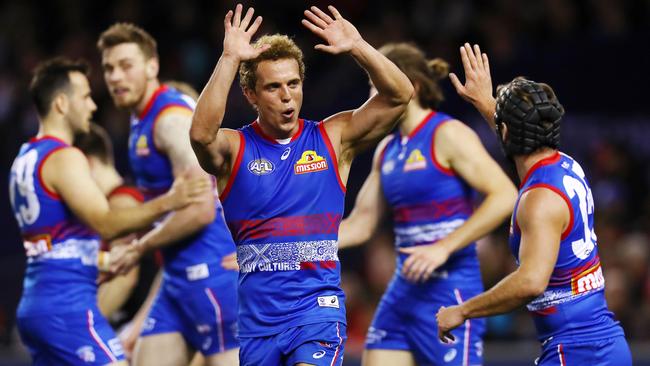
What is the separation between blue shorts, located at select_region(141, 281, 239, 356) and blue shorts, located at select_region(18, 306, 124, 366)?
0.72m

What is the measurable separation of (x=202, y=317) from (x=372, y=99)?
2.35 m

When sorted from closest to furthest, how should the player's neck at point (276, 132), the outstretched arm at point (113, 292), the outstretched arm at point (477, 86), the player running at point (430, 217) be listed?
1. the player's neck at point (276, 132)
2. the outstretched arm at point (477, 86)
3. the player running at point (430, 217)
4. the outstretched arm at point (113, 292)

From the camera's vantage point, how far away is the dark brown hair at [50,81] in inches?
279

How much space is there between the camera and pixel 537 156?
18.0 ft

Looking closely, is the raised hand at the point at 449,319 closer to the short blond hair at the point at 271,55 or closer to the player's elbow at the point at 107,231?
the short blond hair at the point at 271,55

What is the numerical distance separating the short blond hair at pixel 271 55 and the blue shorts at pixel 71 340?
6.48 ft

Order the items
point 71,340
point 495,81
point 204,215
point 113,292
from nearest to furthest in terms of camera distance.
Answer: point 71,340
point 204,215
point 113,292
point 495,81

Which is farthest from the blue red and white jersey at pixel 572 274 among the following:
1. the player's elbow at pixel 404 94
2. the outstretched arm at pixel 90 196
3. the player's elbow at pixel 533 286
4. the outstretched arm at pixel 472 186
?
the outstretched arm at pixel 90 196

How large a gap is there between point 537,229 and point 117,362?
2.88 meters

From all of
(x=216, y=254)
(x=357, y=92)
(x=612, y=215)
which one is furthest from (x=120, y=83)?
(x=612, y=215)

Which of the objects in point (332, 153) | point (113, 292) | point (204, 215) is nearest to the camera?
point (332, 153)

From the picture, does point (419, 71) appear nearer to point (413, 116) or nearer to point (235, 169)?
point (413, 116)

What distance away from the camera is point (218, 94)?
17.6 ft

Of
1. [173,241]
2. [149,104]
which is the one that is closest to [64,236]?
[173,241]
